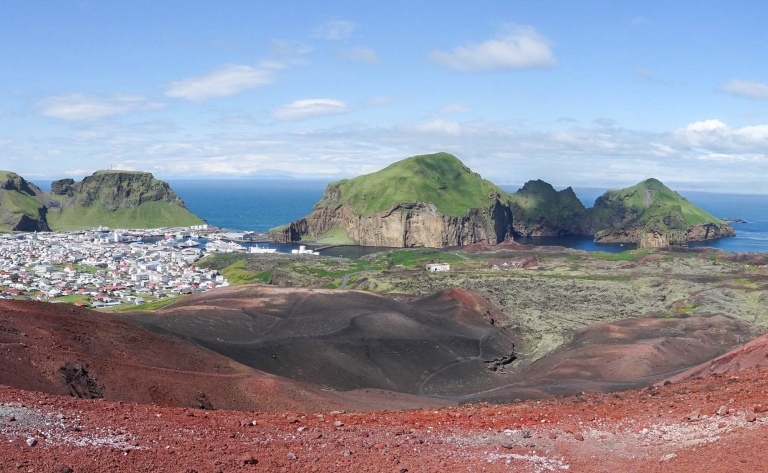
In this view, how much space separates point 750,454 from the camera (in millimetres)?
14641

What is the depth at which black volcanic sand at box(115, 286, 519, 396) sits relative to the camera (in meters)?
45.9

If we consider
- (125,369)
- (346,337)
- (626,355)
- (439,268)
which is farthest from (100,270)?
(125,369)

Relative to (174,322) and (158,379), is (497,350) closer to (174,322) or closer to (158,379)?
(174,322)

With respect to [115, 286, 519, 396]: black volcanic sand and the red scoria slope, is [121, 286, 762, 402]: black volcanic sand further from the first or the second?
the red scoria slope

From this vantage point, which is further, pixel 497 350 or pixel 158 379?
pixel 497 350

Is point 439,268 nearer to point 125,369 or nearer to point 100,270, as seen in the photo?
point 100,270

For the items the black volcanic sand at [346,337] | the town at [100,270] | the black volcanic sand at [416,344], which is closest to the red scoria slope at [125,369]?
the black volcanic sand at [346,337]

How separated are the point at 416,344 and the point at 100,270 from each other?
9602cm

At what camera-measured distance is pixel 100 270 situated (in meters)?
130

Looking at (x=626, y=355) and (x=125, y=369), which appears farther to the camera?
(x=626, y=355)

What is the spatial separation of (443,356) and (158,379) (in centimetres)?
3262

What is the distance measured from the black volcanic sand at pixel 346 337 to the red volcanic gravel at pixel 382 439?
25717mm

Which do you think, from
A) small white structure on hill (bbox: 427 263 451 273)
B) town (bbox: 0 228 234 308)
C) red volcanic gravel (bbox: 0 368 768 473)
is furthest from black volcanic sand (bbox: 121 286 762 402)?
small white structure on hill (bbox: 427 263 451 273)

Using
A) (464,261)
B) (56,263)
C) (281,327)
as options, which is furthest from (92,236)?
(281,327)
